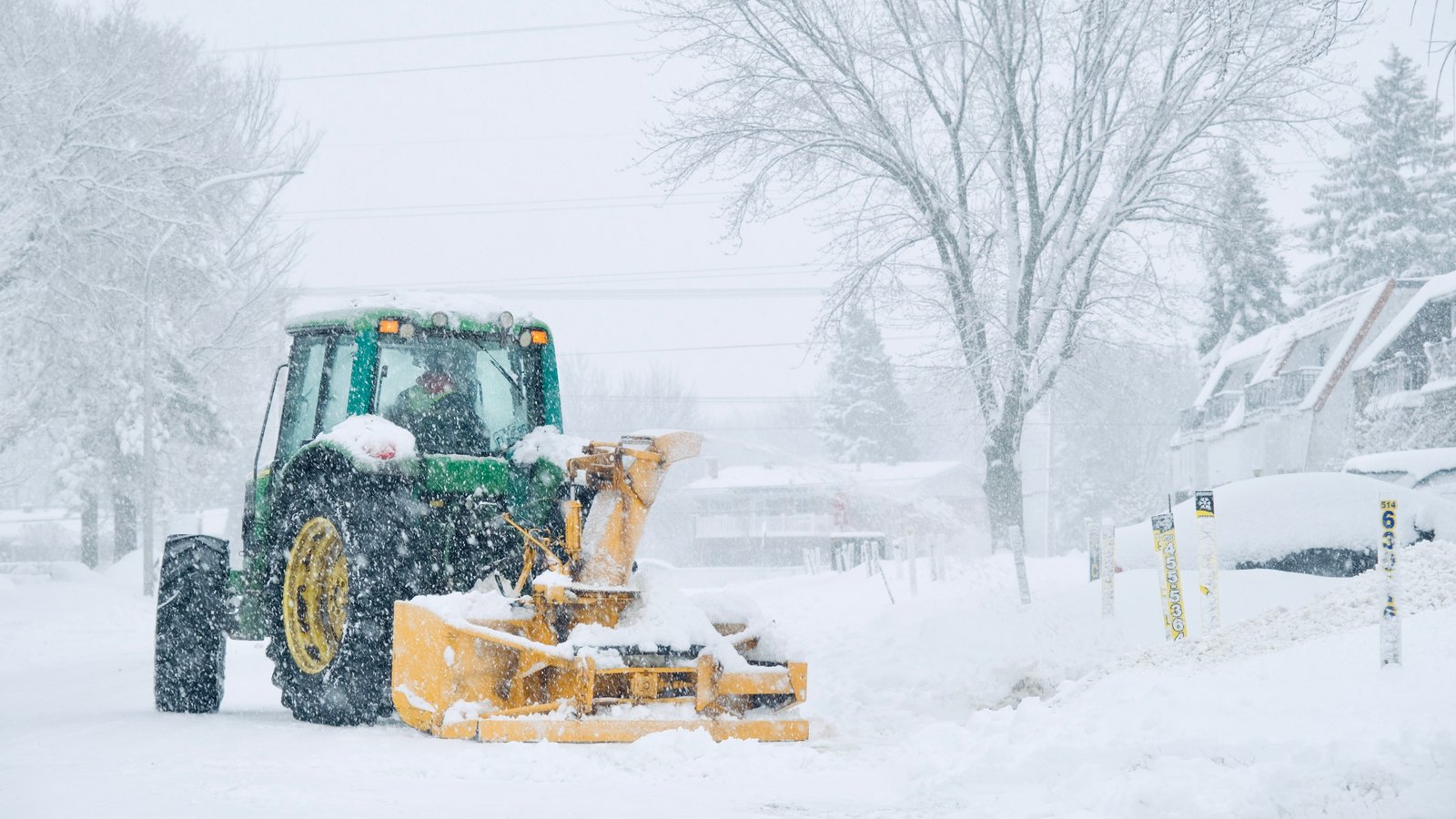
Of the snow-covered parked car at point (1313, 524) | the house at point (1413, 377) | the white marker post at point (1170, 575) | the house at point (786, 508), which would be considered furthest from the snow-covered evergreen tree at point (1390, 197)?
the white marker post at point (1170, 575)

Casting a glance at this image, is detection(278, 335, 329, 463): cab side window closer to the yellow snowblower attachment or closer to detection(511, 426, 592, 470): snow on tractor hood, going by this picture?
detection(511, 426, 592, 470): snow on tractor hood

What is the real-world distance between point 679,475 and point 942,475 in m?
23.0

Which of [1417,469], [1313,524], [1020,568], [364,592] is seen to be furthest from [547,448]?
[1417,469]

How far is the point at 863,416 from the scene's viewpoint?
64.2 m

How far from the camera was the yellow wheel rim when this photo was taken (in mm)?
7496

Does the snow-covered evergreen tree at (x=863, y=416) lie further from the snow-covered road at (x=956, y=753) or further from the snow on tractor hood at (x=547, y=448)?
the snow on tractor hood at (x=547, y=448)

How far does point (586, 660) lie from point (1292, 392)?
39.6 metres

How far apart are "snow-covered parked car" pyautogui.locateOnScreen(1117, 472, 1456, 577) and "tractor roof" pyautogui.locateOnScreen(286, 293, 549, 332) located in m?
7.05

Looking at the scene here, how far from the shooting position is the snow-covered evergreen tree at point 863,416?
63906 millimetres

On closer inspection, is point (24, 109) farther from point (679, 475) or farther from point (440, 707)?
point (679, 475)

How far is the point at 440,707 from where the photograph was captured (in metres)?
6.50

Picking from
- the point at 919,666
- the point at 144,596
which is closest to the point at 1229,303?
the point at 144,596

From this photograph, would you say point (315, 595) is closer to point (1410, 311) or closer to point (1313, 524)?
point (1313, 524)

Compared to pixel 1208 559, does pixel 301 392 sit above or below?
above
